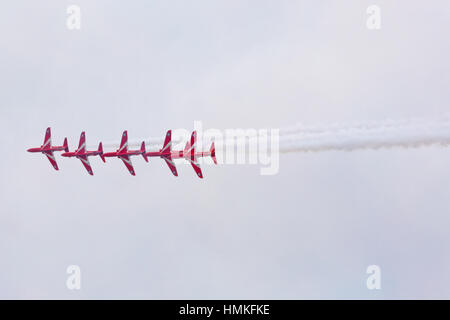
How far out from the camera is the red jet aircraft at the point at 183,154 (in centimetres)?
7594

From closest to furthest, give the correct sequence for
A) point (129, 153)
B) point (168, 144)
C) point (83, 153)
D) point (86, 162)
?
point (168, 144) → point (129, 153) → point (83, 153) → point (86, 162)

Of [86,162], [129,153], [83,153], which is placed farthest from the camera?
[86,162]

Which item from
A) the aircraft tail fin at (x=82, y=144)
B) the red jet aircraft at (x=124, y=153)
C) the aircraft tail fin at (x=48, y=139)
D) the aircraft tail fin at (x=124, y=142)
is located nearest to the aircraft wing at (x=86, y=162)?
the aircraft tail fin at (x=82, y=144)

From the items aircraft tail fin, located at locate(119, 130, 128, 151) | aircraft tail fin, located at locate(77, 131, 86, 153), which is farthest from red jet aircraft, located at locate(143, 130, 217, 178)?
aircraft tail fin, located at locate(77, 131, 86, 153)

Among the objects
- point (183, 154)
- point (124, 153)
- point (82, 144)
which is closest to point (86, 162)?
point (82, 144)

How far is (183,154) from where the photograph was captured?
259 feet

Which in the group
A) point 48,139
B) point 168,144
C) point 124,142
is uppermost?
point 48,139

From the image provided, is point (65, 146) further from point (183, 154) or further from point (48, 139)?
point (183, 154)

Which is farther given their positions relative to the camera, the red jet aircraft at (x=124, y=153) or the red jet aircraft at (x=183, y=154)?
the red jet aircraft at (x=124, y=153)

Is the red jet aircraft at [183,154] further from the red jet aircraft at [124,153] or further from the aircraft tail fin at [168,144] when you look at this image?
the red jet aircraft at [124,153]

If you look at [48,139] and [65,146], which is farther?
[48,139]

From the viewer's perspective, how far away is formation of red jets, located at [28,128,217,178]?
77.2 metres

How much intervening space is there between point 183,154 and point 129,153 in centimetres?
799
